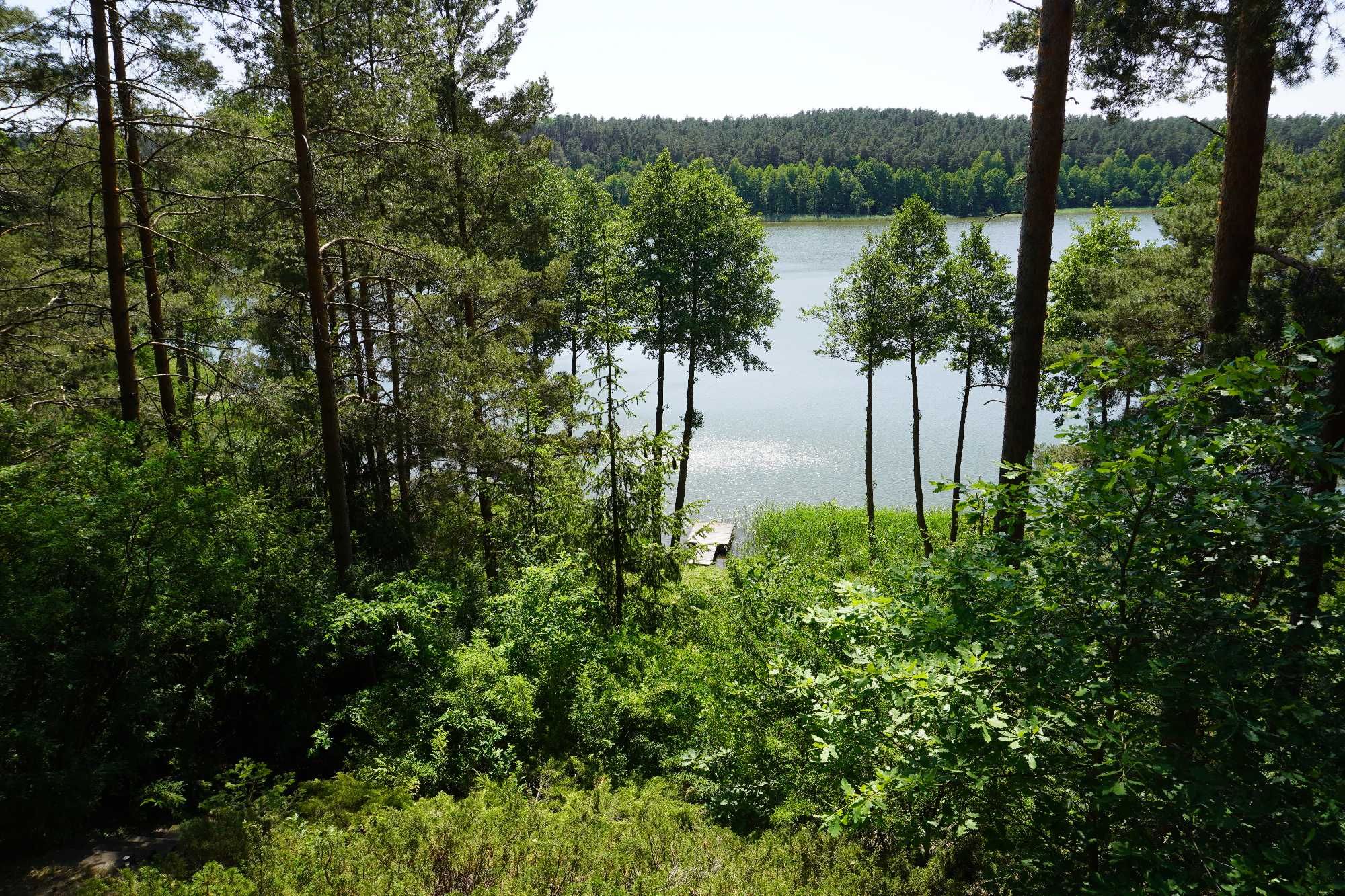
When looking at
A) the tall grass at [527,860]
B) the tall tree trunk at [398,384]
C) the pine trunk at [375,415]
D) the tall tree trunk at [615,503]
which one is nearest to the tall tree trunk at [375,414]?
the pine trunk at [375,415]

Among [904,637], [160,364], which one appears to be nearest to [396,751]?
[904,637]

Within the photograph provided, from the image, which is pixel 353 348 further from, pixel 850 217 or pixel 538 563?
pixel 850 217

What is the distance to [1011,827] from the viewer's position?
3643 millimetres

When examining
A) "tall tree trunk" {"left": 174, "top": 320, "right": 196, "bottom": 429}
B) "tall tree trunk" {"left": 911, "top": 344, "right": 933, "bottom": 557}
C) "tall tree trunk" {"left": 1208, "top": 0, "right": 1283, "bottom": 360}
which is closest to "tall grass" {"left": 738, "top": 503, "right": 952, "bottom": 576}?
"tall tree trunk" {"left": 911, "top": 344, "right": 933, "bottom": 557}

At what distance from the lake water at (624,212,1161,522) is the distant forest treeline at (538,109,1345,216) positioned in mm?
26477

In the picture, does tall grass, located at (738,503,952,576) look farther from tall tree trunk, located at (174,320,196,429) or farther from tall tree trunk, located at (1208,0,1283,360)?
tall tree trunk, located at (174,320,196,429)

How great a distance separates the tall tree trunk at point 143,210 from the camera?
6.65m

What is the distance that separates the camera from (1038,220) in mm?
6105

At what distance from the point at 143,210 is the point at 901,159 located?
90833 mm

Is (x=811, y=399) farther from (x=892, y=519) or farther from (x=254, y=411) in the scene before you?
(x=254, y=411)

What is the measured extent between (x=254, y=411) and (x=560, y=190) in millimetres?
17443

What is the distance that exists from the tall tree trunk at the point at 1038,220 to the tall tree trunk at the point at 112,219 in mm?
8093

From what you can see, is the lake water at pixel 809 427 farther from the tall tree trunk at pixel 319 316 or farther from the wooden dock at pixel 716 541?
the tall tree trunk at pixel 319 316

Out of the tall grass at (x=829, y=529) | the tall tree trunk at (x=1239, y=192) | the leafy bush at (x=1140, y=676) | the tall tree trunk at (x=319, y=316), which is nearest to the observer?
the leafy bush at (x=1140, y=676)
